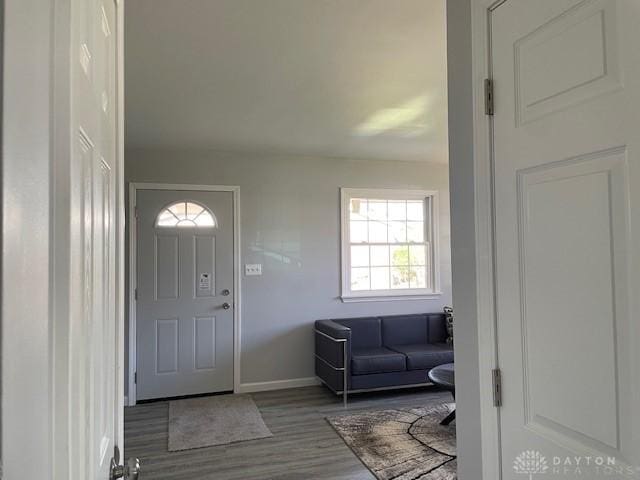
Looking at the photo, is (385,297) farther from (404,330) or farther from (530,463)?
(530,463)

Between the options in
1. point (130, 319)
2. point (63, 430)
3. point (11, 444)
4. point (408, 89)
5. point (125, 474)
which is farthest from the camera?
point (130, 319)

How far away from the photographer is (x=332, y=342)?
14.2ft

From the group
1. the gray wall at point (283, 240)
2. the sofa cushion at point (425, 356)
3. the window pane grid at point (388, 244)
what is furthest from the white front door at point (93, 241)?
the window pane grid at point (388, 244)

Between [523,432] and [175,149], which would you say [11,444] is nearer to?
[523,432]

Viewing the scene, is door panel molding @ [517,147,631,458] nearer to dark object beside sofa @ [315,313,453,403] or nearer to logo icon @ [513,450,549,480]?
logo icon @ [513,450,549,480]

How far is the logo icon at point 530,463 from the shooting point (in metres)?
1.04

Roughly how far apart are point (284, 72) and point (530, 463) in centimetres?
233

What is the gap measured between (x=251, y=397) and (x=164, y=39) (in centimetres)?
348

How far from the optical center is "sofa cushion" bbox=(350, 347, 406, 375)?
428cm

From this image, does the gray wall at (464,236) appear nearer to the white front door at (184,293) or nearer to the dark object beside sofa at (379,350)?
the dark object beside sofa at (379,350)

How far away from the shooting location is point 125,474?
39.6 inches

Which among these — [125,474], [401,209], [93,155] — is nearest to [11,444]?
[93,155]
